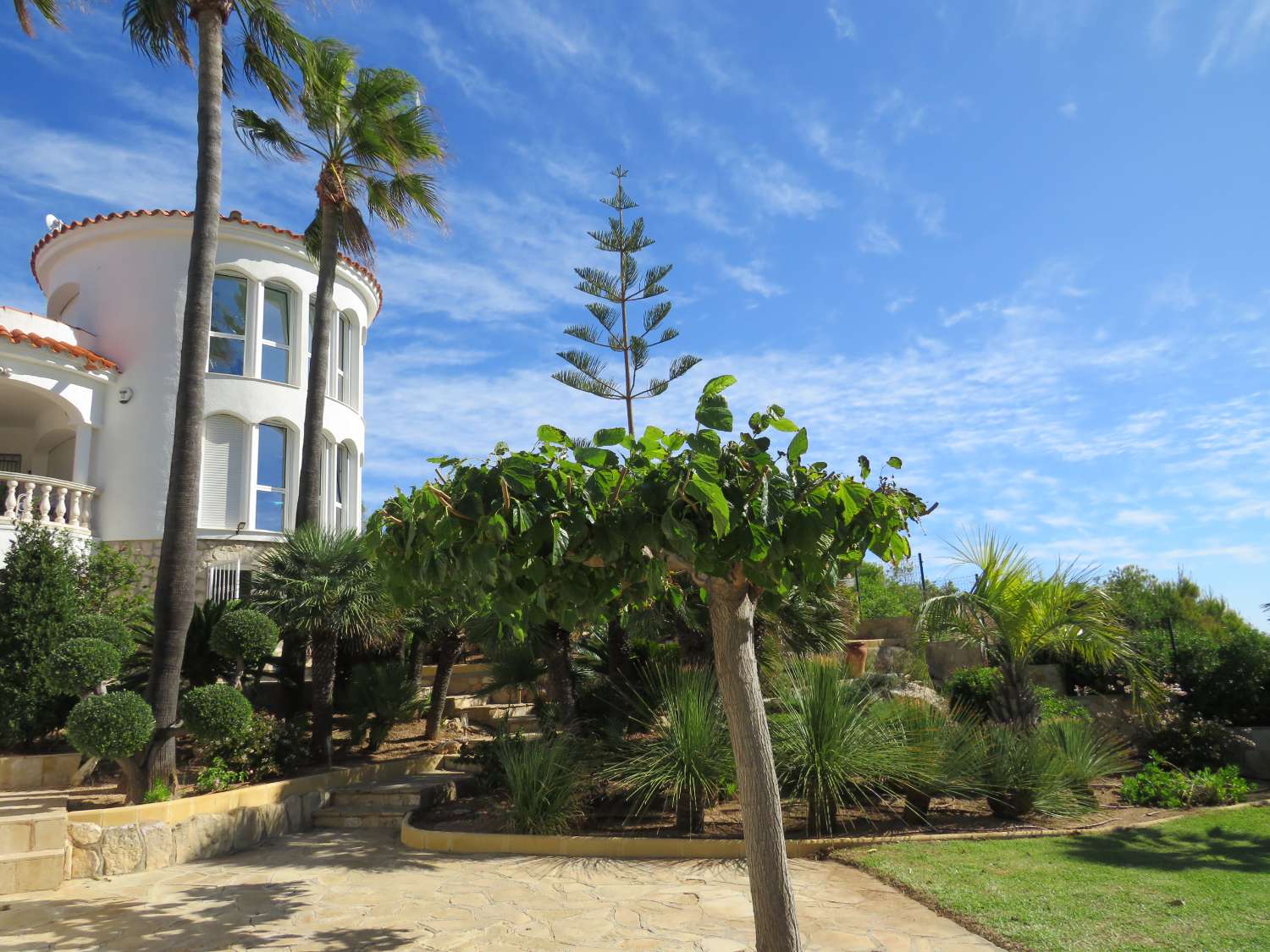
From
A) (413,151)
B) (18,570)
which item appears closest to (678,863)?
(18,570)

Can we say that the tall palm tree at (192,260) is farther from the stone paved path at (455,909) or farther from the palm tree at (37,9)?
the stone paved path at (455,909)

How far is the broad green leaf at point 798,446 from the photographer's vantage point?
3.99 meters

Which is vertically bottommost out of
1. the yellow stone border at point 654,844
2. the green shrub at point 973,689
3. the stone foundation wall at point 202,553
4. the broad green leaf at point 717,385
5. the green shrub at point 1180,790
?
the yellow stone border at point 654,844

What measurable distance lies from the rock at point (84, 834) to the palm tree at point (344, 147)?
6207 mm

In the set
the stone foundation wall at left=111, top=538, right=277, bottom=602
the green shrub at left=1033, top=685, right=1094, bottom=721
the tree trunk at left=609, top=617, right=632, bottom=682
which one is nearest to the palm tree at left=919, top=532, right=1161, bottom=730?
the green shrub at left=1033, top=685, right=1094, bottom=721

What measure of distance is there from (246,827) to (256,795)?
43cm

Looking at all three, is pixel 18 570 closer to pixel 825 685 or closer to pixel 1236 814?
pixel 825 685

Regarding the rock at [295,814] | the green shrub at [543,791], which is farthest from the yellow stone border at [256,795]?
the green shrub at [543,791]

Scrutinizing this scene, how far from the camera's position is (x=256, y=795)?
885 centimetres

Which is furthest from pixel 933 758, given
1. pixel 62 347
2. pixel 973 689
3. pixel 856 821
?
pixel 62 347

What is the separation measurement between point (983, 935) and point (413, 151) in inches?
521

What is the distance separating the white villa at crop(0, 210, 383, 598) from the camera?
14695 mm

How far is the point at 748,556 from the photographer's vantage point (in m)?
3.75

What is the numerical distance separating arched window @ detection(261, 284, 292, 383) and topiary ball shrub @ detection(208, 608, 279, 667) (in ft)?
26.9
